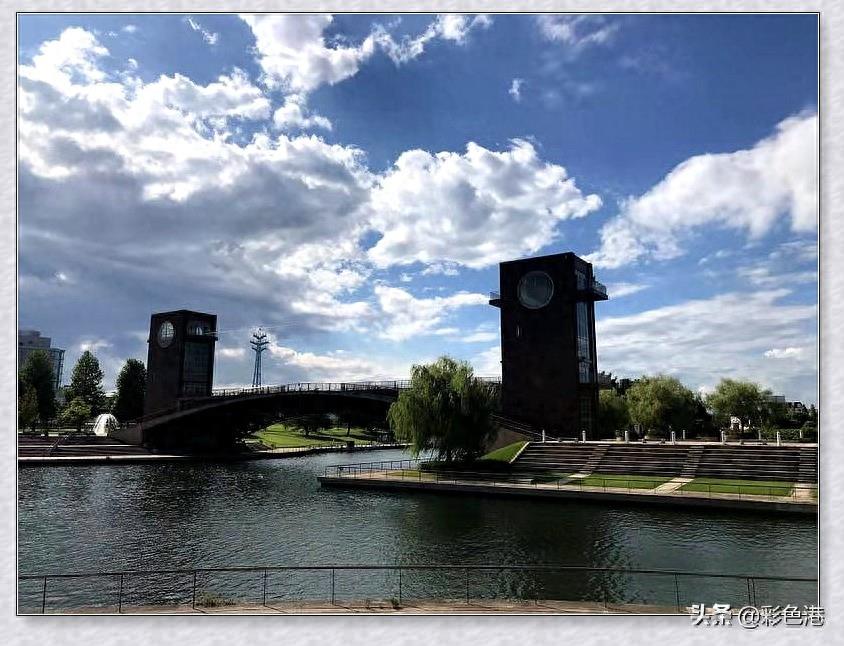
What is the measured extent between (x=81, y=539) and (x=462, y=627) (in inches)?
909

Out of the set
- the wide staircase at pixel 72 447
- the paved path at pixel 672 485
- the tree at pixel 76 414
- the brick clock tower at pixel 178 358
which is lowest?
the wide staircase at pixel 72 447

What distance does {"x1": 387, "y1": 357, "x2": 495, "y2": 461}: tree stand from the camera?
1950 inches

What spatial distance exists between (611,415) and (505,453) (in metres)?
25.3

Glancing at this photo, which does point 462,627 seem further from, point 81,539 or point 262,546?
point 81,539

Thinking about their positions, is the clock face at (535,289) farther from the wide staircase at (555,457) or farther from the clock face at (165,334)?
the clock face at (165,334)

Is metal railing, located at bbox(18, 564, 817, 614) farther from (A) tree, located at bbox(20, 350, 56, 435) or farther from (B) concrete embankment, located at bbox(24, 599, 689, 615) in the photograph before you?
(A) tree, located at bbox(20, 350, 56, 435)

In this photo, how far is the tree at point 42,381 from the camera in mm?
93438

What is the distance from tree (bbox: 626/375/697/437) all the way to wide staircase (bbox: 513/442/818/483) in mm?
22653

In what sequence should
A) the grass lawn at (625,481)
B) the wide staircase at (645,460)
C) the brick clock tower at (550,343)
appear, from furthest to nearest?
the brick clock tower at (550,343)
the wide staircase at (645,460)
the grass lawn at (625,481)

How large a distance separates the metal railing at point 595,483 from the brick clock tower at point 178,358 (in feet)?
214

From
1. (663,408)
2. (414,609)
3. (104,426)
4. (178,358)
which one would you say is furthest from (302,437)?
(414,609)

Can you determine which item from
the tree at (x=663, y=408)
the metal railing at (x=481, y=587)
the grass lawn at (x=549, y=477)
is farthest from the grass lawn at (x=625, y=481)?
the tree at (x=663, y=408)

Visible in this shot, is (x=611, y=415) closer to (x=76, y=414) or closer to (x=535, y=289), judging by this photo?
(x=535, y=289)

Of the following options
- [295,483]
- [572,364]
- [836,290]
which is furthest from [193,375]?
[836,290]
